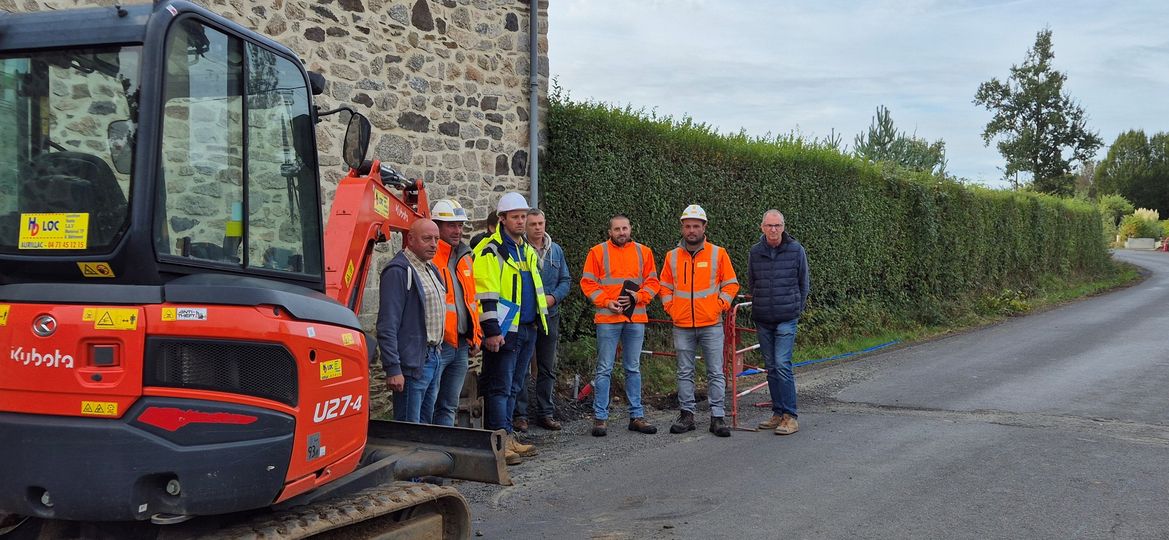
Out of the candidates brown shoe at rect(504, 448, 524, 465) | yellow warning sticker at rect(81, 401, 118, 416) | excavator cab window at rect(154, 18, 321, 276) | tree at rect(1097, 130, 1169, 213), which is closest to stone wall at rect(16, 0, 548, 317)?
brown shoe at rect(504, 448, 524, 465)

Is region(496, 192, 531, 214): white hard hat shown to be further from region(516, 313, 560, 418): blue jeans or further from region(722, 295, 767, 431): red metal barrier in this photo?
region(722, 295, 767, 431): red metal barrier

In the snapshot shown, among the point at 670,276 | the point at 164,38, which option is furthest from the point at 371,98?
the point at 164,38

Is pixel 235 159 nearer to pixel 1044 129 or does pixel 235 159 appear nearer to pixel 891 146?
pixel 891 146

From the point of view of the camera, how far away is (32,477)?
3.27 m

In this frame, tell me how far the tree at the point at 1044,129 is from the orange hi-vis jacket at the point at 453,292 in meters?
55.4

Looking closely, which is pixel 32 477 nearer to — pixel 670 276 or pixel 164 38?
pixel 164 38

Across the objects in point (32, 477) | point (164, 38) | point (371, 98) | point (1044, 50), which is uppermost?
point (1044, 50)

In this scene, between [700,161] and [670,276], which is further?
[700,161]

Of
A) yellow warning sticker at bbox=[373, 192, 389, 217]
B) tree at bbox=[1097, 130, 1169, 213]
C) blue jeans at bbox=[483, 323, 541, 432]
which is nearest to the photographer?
yellow warning sticker at bbox=[373, 192, 389, 217]

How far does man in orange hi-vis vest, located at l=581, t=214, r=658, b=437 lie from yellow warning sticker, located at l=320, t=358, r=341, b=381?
485 cm

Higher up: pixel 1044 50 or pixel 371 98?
pixel 1044 50

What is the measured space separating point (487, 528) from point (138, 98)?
332 cm

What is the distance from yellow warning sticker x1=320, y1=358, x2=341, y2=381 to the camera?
368 centimetres

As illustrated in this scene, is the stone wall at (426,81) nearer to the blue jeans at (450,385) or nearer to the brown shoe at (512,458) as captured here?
the blue jeans at (450,385)
